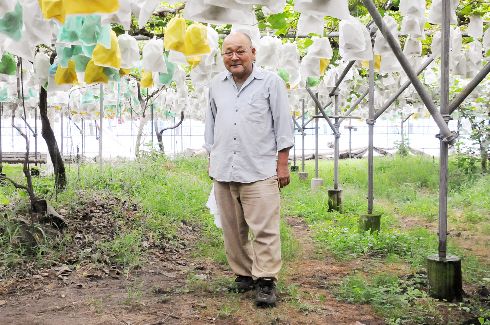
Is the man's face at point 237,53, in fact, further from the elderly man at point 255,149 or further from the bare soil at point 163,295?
the bare soil at point 163,295

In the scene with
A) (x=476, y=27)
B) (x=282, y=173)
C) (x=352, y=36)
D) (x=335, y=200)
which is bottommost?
(x=335, y=200)

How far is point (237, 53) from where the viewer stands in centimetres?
323

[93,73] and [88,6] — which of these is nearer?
[88,6]

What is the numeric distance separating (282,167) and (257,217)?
1.13 feet

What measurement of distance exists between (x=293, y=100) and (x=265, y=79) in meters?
8.86

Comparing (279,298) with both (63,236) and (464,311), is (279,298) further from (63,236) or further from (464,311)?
(63,236)

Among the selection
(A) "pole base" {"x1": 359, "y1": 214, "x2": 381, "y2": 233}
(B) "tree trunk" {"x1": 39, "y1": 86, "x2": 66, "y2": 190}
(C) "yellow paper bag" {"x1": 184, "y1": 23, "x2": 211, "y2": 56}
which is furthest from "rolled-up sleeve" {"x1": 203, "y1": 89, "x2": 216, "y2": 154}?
(B) "tree trunk" {"x1": 39, "y1": 86, "x2": 66, "y2": 190}

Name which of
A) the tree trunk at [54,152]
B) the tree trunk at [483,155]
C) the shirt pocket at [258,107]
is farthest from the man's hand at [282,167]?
the tree trunk at [483,155]

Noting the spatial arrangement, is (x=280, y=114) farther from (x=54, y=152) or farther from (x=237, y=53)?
(x=54, y=152)

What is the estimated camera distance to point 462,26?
5988 mm

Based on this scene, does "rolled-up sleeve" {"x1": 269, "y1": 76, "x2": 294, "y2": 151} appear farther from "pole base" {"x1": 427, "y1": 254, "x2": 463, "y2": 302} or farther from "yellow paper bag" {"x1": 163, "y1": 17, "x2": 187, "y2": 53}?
"pole base" {"x1": 427, "y1": 254, "x2": 463, "y2": 302}

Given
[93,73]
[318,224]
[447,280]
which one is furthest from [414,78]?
[318,224]

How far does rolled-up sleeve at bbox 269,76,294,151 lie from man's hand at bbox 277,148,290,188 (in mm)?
36

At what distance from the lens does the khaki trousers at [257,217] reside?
3.28 metres
